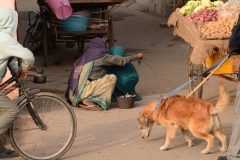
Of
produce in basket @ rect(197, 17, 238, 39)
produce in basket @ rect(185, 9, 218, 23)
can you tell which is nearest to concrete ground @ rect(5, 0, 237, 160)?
produce in basket @ rect(197, 17, 238, 39)

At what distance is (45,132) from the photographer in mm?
6688

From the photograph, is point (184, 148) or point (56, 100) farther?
point (184, 148)

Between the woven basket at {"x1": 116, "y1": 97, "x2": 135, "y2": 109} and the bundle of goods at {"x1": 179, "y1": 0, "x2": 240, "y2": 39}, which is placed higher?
the bundle of goods at {"x1": 179, "y1": 0, "x2": 240, "y2": 39}

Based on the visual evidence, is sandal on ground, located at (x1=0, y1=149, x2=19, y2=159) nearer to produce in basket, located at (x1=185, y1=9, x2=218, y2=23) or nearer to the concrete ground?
the concrete ground

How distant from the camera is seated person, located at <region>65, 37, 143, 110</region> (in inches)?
340

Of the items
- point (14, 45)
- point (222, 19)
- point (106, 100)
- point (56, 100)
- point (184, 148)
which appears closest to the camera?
point (14, 45)

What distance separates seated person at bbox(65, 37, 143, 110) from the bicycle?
1073 mm

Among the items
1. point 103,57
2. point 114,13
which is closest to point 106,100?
point 103,57

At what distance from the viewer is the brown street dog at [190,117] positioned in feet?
20.7

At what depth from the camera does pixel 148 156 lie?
6453mm

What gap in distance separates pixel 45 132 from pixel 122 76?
2.63 metres

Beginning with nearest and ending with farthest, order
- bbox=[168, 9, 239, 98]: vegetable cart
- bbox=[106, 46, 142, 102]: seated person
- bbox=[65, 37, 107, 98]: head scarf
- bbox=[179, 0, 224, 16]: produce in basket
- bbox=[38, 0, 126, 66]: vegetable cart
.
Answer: bbox=[168, 9, 239, 98]: vegetable cart → bbox=[65, 37, 107, 98]: head scarf → bbox=[179, 0, 224, 16]: produce in basket → bbox=[106, 46, 142, 102]: seated person → bbox=[38, 0, 126, 66]: vegetable cart

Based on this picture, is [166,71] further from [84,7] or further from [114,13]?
[114,13]

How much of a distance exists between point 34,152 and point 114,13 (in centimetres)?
1428
